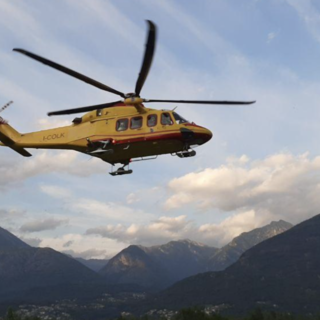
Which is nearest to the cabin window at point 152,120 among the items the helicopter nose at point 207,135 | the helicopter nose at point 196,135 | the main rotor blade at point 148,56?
the main rotor blade at point 148,56

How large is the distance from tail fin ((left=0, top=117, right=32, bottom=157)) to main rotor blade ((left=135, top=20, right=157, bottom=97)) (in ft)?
48.1

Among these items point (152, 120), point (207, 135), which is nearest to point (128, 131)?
point (152, 120)

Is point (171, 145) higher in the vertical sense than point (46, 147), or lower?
lower

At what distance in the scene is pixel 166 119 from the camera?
3806 cm

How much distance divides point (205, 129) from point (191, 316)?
339 ft

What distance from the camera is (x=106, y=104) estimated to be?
129 feet

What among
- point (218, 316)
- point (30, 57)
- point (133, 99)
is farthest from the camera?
point (218, 316)

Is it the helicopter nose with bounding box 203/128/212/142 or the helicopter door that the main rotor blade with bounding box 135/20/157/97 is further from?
the helicopter nose with bounding box 203/128/212/142

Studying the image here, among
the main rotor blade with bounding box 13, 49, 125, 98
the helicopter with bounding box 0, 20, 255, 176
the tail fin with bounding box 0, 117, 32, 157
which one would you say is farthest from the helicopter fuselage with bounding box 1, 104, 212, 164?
the tail fin with bounding box 0, 117, 32, 157

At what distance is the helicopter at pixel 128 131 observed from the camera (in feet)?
122

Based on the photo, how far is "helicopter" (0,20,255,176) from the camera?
122 ft

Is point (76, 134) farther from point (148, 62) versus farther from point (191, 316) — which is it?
point (191, 316)

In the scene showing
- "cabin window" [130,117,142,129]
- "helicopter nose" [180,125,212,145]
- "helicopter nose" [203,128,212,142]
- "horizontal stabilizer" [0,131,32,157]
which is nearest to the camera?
"helicopter nose" [180,125,212,145]

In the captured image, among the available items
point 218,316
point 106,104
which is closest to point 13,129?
point 106,104
